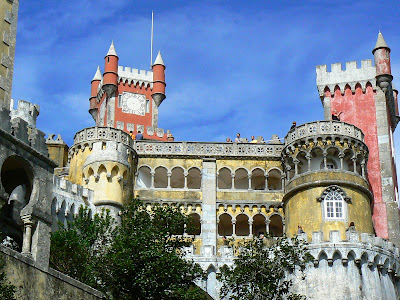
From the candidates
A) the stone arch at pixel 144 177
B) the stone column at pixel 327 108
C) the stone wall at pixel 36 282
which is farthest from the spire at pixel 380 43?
the stone wall at pixel 36 282

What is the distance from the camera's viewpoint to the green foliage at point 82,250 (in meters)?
40.5

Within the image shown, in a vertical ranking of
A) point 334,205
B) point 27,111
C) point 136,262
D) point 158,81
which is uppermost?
point 158,81

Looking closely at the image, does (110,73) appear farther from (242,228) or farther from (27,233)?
(27,233)

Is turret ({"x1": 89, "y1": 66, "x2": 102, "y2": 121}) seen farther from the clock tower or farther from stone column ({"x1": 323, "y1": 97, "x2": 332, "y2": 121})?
stone column ({"x1": 323, "y1": 97, "x2": 332, "y2": 121})

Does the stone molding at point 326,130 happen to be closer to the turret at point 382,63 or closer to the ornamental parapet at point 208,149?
the ornamental parapet at point 208,149

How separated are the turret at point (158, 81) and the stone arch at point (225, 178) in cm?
2458

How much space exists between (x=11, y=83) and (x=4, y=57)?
116 centimetres

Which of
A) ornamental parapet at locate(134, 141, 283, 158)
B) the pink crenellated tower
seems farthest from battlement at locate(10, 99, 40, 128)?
the pink crenellated tower

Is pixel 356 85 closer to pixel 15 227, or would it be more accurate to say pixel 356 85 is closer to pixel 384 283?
Result: pixel 384 283

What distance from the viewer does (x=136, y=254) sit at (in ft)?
130

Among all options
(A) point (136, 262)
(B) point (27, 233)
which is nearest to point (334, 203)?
(A) point (136, 262)

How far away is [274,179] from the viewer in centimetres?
6544

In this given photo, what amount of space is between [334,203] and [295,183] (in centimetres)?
339

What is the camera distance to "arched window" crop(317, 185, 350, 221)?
2271 inches
